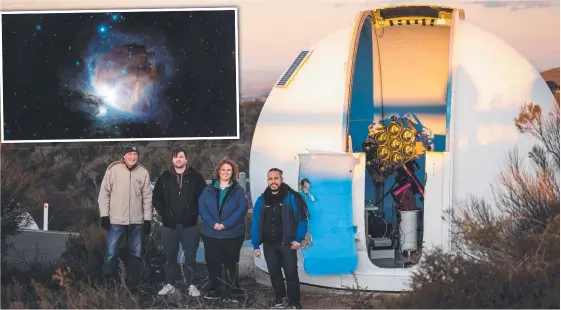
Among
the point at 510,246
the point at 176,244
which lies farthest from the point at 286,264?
the point at 510,246

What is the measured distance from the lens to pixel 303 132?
10.4 m

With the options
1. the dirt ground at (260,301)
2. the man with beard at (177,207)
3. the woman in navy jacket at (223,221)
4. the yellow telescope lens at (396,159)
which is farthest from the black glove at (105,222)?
the yellow telescope lens at (396,159)

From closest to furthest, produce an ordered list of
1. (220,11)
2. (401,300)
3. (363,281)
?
(401,300)
(363,281)
(220,11)

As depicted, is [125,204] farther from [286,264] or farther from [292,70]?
[292,70]

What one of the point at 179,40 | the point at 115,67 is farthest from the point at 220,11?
the point at 115,67

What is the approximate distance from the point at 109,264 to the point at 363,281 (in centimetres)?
261

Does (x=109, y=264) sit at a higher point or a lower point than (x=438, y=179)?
lower

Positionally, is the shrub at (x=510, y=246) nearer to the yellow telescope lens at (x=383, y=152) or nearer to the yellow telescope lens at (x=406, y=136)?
the yellow telescope lens at (x=406, y=136)

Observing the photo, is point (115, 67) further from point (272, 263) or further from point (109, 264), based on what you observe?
point (272, 263)

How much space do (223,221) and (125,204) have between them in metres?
1.15

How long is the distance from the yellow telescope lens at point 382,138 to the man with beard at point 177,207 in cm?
234

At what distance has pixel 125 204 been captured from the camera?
10.2 m

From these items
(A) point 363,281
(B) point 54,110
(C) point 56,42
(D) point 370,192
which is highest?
(C) point 56,42

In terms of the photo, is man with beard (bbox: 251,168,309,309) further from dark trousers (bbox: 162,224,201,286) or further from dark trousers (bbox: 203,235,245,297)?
dark trousers (bbox: 162,224,201,286)
